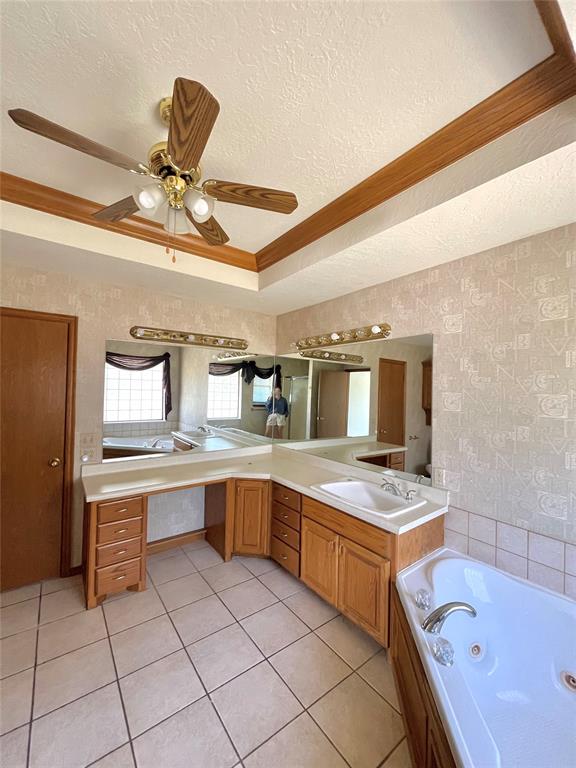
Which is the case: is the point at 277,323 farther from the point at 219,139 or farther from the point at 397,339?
the point at 219,139

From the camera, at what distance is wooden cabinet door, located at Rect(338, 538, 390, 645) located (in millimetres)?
1740

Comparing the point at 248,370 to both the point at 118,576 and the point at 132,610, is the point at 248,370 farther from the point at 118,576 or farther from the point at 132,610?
the point at 132,610

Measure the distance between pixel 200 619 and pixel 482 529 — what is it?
1875mm

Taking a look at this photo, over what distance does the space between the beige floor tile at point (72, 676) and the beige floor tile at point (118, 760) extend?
14.3 inches

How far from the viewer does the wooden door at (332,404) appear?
112 inches

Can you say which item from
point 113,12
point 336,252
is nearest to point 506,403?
point 336,252

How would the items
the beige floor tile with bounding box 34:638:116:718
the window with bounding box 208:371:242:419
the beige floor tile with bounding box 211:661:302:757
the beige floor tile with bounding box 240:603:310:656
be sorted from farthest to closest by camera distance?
the window with bounding box 208:371:242:419 → the beige floor tile with bounding box 240:603:310:656 → the beige floor tile with bounding box 34:638:116:718 → the beige floor tile with bounding box 211:661:302:757

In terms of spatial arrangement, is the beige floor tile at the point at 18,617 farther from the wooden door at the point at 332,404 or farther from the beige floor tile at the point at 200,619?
the wooden door at the point at 332,404

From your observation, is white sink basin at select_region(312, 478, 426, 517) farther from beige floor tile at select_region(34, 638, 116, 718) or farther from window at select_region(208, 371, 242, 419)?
beige floor tile at select_region(34, 638, 116, 718)

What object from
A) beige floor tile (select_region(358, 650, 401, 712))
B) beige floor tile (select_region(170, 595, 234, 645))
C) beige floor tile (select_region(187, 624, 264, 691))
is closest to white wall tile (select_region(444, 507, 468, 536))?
beige floor tile (select_region(358, 650, 401, 712))

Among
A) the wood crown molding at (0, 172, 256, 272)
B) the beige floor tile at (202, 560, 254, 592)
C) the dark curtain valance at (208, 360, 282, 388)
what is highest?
the wood crown molding at (0, 172, 256, 272)

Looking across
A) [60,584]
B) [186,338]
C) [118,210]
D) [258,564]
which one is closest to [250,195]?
[118,210]

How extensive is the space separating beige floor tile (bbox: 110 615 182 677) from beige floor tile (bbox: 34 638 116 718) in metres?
0.05

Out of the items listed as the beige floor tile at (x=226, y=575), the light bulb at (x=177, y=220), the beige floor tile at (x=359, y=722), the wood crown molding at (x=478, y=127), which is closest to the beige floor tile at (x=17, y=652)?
the beige floor tile at (x=226, y=575)
